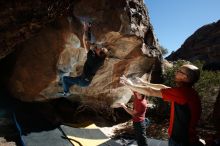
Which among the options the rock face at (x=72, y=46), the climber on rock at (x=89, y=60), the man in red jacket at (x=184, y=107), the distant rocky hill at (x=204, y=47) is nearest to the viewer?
the man in red jacket at (x=184, y=107)

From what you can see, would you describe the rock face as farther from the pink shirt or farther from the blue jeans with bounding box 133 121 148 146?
the blue jeans with bounding box 133 121 148 146

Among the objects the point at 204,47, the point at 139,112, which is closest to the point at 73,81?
the point at 139,112

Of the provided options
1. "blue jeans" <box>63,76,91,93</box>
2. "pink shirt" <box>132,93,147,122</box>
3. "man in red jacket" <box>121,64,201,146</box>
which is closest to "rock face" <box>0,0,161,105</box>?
"blue jeans" <box>63,76,91,93</box>

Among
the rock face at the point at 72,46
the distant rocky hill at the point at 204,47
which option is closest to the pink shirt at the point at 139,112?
the rock face at the point at 72,46

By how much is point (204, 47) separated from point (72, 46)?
18.4m

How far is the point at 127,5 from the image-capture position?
9211 mm

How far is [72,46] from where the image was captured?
9344 millimetres

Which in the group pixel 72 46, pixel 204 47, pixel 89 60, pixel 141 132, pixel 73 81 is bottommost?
pixel 141 132

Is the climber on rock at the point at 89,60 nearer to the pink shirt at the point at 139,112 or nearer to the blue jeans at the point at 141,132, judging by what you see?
the pink shirt at the point at 139,112

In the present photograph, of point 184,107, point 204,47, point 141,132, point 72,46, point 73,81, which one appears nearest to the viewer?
point 184,107

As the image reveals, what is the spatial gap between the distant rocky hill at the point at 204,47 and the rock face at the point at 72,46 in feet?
45.9

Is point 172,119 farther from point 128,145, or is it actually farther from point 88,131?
point 88,131

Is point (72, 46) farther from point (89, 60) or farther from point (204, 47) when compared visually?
point (204, 47)

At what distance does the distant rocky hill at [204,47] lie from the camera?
23.8 meters
